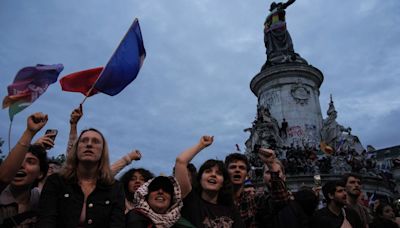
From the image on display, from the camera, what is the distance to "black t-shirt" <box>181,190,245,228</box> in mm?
4734

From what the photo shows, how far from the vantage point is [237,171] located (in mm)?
5734

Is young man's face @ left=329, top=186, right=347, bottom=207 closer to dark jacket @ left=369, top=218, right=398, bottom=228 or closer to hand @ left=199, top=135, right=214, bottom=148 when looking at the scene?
dark jacket @ left=369, top=218, right=398, bottom=228

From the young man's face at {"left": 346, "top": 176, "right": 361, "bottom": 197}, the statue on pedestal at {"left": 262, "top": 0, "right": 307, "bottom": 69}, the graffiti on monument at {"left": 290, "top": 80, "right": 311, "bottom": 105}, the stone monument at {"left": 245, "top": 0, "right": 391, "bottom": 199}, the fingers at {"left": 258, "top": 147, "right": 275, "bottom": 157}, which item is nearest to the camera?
the fingers at {"left": 258, "top": 147, "right": 275, "bottom": 157}

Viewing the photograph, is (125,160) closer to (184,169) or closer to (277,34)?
(184,169)

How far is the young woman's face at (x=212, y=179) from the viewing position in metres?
5.05

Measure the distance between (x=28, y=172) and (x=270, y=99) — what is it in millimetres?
24601

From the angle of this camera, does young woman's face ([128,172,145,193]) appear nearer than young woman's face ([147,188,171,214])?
No

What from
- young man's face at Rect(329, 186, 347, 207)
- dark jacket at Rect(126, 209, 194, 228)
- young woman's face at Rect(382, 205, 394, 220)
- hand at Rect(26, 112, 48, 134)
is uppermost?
hand at Rect(26, 112, 48, 134)

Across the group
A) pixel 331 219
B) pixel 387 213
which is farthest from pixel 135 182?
pixel 387 213

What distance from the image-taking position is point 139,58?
7328 mm

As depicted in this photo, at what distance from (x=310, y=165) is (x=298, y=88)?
677 centimetres

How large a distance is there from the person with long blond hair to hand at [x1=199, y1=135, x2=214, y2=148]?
4.45ft

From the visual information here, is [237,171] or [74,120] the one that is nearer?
[74,120]

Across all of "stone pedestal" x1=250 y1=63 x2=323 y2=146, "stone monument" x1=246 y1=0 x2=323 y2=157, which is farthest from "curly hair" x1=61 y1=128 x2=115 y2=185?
"stone pedestal" x1=250 y1=63 x2=323 y2=146
